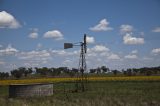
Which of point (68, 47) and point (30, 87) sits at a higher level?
point (68, 47)

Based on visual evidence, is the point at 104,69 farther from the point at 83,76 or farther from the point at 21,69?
the point at 83,76

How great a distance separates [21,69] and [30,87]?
89626 millimetres

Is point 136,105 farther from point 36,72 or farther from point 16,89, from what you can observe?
point 36,72

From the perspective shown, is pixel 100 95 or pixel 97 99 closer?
pixel 97 99

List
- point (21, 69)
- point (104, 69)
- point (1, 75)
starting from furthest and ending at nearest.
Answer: point (104, 69)
point (21, 69)
point (1, 75)

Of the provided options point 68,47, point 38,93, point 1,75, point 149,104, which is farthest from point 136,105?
point 1,75

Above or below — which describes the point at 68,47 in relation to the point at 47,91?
above

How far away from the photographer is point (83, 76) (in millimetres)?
39719

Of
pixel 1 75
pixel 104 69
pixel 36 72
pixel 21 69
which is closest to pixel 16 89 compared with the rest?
pixel 1 75

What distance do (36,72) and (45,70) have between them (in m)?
5.65

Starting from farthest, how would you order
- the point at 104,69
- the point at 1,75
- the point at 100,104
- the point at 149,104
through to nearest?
the point at 104,69 → the point at 1,75 → the point at 149,104 → the point at 100,104

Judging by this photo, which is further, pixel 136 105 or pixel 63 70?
pixel 63 70

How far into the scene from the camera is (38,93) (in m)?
32.4

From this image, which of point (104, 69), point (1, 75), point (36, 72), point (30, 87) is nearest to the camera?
point (30, 87)
